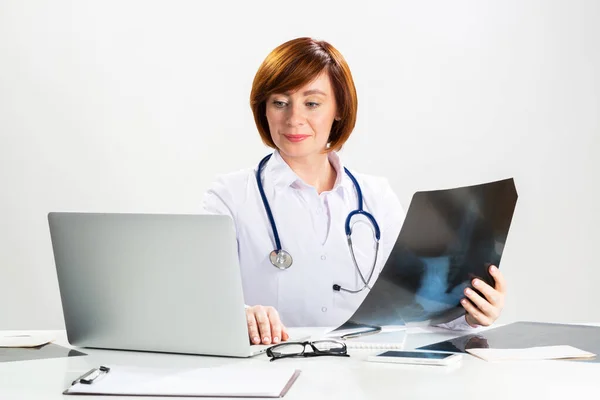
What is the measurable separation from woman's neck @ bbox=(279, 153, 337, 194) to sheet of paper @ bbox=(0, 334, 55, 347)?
33.5 inches

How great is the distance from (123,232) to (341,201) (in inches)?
37.4

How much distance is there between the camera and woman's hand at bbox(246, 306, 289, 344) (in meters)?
1.51

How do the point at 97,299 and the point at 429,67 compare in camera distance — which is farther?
the point at 429,67

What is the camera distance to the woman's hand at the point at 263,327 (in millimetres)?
1507

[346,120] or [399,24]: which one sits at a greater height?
[399,24]

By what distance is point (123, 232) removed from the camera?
1.35 m

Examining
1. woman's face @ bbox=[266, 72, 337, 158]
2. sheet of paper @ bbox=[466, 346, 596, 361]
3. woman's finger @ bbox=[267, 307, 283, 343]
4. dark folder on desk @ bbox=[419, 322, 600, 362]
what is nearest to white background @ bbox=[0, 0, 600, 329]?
woman's face @ bbox=[266, 72, 337, 158]

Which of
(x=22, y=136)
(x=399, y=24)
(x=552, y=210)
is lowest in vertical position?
(x=552, y=210)

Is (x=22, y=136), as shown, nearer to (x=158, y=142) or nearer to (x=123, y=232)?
(x=158, y=142)

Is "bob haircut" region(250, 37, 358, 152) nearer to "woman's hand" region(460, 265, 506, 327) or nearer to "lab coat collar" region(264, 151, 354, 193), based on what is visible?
"lab coat collar" region(264, 151, 354, 193)

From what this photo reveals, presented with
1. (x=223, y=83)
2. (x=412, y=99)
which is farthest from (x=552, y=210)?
(x=223, y=83)

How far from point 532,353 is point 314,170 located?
1001 mm

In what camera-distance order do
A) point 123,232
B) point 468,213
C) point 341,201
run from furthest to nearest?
1. point 341,201
2. point 468,213
3. point 123,232

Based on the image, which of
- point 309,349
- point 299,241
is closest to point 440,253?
point 309,349
